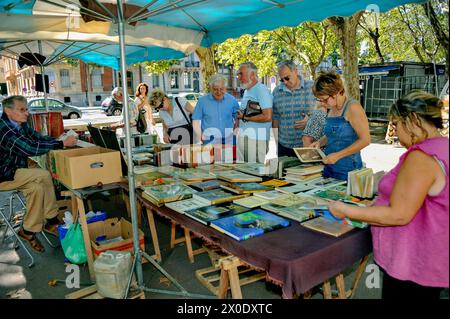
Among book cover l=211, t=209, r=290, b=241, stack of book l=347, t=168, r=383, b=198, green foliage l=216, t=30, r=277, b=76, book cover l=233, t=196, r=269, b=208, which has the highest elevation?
green foliage l=216, t=30, r=277, b=76

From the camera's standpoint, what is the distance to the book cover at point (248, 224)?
5.82 feet

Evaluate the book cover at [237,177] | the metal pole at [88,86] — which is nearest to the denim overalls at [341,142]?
the book cover at [237,177]

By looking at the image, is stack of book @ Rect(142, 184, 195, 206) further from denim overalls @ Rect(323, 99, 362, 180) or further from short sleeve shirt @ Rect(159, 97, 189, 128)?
short sleeve shirt @ Rect(159, 97, 189, 128)

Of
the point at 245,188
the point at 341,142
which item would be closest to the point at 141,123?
the point at 245,188

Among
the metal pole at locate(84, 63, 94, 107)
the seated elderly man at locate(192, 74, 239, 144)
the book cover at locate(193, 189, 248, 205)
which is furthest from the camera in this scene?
the metal pole at locate(84, 63, 94, 107)

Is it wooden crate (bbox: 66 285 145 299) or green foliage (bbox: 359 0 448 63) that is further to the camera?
green foliage (bbox: 359 0 448 63)

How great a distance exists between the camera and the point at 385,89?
1294 cm

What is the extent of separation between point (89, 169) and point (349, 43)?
879cm

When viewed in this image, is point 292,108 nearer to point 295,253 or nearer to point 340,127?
point 340,127

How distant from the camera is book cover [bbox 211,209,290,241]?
1.78 m

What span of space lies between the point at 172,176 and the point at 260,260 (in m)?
1.57

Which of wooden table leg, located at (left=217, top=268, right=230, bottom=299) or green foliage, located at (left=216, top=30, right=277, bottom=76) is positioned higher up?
green foliage, located at (left=216, top=30, right=277, bottom=76)

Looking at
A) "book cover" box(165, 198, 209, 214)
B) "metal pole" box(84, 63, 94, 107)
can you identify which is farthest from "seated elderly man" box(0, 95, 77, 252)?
"metal pole" box(84, 63, 94, 107)

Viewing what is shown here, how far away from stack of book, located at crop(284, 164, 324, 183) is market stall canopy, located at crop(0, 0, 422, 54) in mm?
1538
